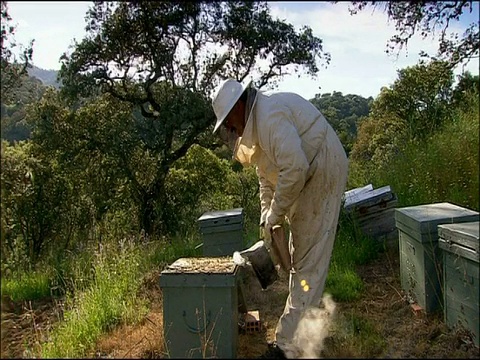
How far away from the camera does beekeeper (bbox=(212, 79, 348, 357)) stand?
3035 millimetres

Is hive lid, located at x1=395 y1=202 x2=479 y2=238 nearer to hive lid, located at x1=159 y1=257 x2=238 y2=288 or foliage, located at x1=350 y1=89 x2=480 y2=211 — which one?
foliage, located at x1=350 y1=89 x2=480 y2=211

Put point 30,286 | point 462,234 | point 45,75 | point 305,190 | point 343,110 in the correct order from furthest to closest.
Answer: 1. point 343,110
2. point 45,75
3. point 30,286
4. point 305,190
5. point 462,234

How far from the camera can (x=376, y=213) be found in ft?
17.9

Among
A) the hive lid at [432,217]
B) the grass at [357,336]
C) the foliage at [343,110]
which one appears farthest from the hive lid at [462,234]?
the foliage at [343,110]

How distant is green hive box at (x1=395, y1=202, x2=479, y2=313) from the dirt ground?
16cm

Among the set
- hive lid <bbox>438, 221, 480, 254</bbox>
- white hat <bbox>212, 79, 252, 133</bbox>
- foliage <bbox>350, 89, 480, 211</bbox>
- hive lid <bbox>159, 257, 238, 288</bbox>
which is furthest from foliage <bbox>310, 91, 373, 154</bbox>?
hive lid <bbox>159, 257, 238, 288</bbox>

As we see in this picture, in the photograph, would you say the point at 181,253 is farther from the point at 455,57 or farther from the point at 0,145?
the point at 455,57

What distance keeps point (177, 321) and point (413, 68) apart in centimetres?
802

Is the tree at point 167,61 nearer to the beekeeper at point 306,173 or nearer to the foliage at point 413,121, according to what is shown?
the foliage at point 413,121

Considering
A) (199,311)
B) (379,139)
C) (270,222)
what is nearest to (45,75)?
(379,139)

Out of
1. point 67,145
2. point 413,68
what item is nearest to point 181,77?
point 67,145

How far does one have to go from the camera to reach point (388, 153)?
723 centimetres

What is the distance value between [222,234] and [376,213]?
6.30ft

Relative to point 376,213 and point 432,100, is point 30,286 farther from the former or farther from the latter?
point 432,100
